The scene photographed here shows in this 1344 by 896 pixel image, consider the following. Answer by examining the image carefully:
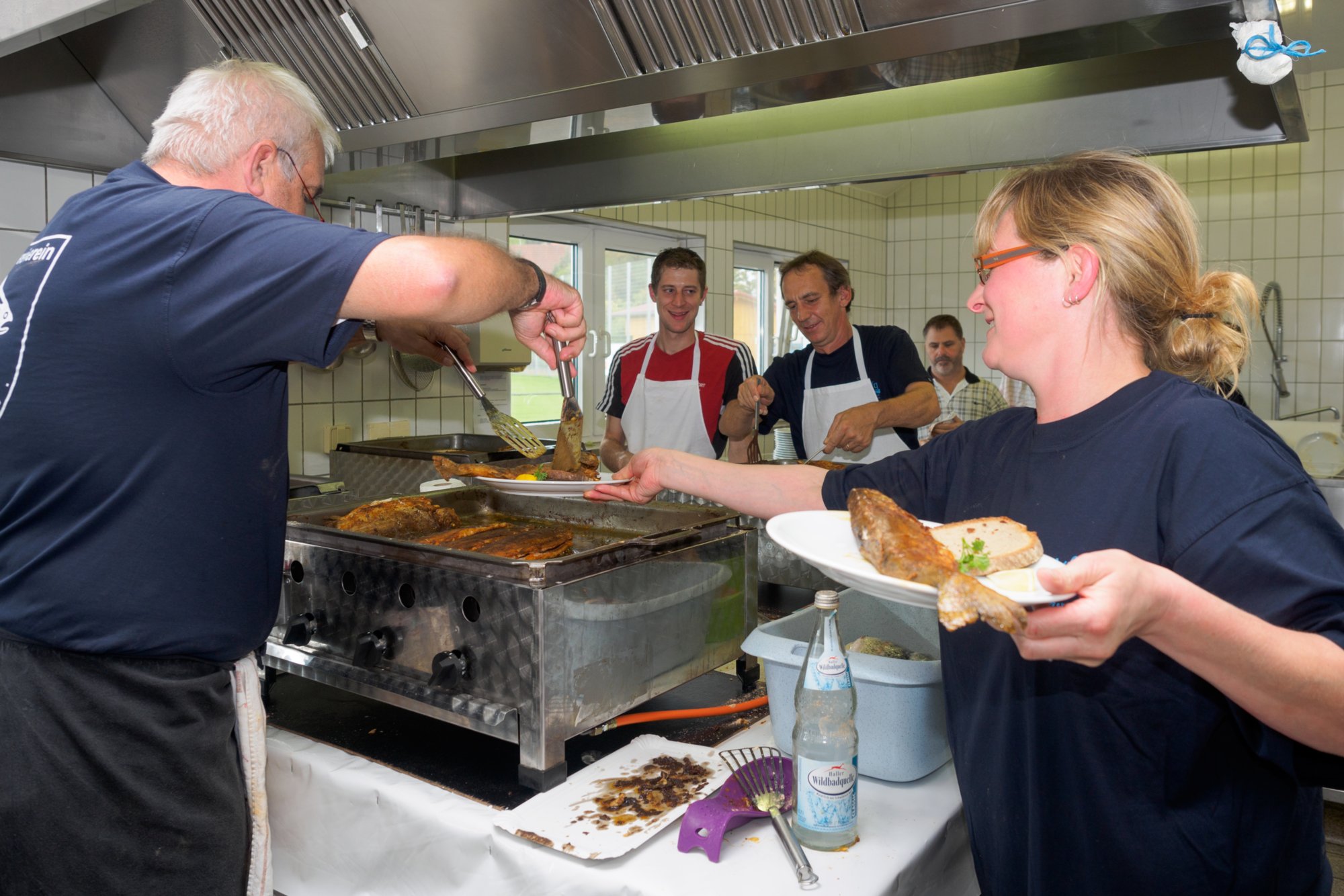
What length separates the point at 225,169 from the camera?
1.42 meters

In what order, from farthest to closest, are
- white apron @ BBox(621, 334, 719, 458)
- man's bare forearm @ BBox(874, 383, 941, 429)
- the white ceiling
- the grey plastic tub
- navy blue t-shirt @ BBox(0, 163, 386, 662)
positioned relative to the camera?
1. white apron @ BBox(621, 334, 719, 458)
2. man's bare forearm @ BBox(874, 383, 941, 429)
3. the white ceiling
4. the grey plastic tub
5. navy blue t-shirt @ BBox(0, 163, 386, 662)

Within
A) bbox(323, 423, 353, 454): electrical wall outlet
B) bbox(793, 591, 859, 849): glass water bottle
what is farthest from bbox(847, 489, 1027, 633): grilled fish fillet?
bbox(323, 423, 353, 454): electrical wall outlet

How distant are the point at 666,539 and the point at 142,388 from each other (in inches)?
33.8

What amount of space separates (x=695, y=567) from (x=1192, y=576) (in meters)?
0.92

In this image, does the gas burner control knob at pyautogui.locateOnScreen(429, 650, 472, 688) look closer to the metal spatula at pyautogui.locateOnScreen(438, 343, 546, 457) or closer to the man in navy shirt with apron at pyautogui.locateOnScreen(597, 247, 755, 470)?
the metal spatula at pyautogui.locateOnScreen(438, 343, 546, 457)

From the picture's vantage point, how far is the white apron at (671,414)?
3.63 meters

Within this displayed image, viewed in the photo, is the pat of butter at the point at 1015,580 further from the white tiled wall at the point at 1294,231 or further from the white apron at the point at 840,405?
the white tiled wall at the point at 1294,231

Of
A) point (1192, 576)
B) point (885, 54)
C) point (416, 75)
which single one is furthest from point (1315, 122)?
point (1192, 576)

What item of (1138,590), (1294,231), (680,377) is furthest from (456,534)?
(1294,231)

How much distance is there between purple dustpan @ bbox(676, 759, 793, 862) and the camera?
1209 millimetres

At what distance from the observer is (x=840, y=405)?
3.45 meters

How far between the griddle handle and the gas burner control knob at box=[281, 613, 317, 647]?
0.69 m

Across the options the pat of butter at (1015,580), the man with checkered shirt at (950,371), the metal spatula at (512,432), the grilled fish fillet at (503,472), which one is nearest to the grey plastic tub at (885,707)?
the pat of butter at (1015,580)

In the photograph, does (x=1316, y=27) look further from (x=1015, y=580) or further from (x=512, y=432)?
(x=512, y=432)
